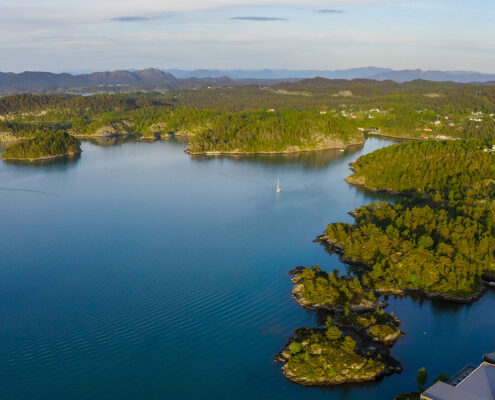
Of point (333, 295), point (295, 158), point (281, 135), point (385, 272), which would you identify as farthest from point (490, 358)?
point (281, 135)

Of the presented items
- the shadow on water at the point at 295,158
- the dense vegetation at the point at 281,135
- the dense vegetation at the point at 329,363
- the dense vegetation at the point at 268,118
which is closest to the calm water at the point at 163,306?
the dense vegetation at the point at 329,363

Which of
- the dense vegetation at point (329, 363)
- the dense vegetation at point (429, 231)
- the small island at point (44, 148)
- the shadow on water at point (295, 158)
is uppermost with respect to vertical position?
the small island at point (44, 148)

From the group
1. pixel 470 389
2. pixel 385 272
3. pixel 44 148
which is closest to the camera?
pixel 470 389

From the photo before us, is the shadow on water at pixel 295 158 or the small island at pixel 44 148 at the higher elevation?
the small island at pixel 44 148

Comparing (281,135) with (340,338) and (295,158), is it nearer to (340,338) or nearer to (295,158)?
(295,158)

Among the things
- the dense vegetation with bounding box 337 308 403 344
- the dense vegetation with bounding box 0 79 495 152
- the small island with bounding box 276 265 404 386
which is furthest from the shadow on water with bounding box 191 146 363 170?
the dense vegetation with bounding box 337 308 403 344

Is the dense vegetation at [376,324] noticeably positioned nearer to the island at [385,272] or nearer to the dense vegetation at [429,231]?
the island at [385,272]
